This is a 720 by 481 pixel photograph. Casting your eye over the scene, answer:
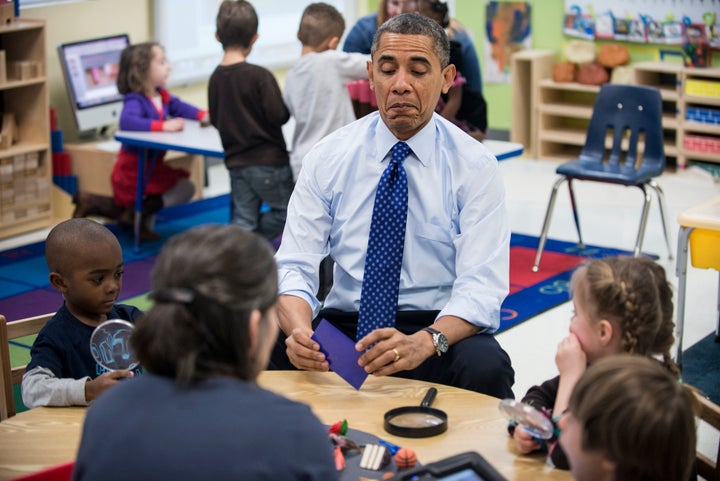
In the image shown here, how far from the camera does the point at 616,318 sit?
7.04 feet

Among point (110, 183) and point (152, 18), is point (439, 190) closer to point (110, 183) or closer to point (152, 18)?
point (110, 183)

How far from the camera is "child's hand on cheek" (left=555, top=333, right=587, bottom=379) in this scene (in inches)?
84.7

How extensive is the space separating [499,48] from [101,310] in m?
6.65

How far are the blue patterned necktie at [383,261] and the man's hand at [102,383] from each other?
0.79m

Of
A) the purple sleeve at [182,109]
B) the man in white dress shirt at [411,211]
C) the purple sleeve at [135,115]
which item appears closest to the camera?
the man in white dress shirt at [411,211]

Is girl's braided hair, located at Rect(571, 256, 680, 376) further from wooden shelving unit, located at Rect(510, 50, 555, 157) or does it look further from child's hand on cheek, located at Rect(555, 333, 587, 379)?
A: wooden shelving unit, located at Rect(510, 50, 555, 157)

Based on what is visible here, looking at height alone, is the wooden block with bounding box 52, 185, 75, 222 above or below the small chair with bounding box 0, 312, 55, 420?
below

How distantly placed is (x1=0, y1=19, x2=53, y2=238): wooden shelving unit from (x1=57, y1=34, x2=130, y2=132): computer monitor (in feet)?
0.65

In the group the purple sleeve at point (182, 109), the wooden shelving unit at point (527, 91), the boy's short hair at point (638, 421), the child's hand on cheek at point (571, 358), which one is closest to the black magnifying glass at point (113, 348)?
the child's hand on cheek at point (571, 358)

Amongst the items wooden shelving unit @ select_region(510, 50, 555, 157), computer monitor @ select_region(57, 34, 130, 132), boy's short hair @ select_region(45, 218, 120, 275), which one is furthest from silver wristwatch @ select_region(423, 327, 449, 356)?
wooden shelving unit @ select_region(510, 50, 555, 157)

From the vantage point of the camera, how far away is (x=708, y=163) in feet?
24.9

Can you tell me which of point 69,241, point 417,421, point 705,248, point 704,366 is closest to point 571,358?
point 417,421

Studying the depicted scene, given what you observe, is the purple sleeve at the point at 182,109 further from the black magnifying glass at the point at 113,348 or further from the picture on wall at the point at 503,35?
the black magnifying glass at the point at 113,348

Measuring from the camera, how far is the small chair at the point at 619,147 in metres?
5.45
